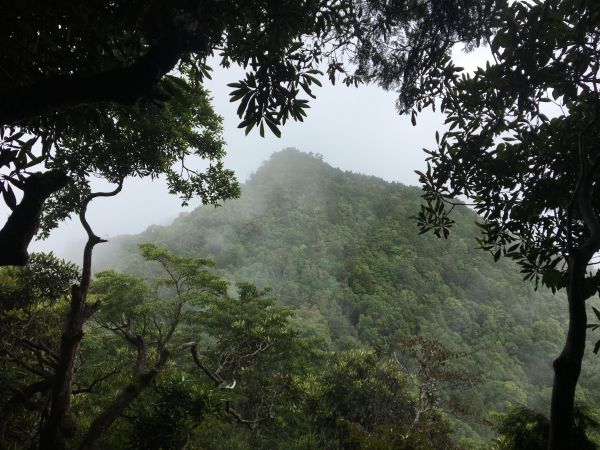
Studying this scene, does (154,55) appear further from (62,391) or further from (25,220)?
(62,391)

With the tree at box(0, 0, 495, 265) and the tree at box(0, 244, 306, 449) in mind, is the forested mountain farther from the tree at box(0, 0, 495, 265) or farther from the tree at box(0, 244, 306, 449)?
the tree at box(0, 0, 495, 265)

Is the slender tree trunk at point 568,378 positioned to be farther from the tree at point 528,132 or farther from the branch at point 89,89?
the branch at point 89,89

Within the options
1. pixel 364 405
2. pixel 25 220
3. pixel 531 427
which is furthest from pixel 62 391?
pixel 364 405

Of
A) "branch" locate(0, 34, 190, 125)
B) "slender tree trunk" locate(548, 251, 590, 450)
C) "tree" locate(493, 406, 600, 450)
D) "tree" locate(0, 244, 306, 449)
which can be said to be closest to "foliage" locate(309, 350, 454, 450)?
"tree" locate(0, 244, 306, 449)

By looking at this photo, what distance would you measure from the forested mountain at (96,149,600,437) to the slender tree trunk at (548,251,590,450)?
24518mm

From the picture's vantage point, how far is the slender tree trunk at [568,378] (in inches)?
64.9

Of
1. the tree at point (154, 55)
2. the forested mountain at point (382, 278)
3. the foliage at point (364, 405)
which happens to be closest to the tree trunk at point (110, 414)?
the tree at point (154, 55)

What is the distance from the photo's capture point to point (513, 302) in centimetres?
3972

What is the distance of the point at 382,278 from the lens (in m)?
41.9

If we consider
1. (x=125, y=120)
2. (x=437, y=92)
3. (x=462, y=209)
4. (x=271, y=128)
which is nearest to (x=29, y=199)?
(x=125, y=120)

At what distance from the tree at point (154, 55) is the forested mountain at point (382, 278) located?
77.8 ft

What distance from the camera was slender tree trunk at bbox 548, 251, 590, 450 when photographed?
1649 millimetres

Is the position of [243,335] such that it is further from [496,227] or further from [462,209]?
[462,209]

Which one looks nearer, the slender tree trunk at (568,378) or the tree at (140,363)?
the slender tree trunk at (568,378)
